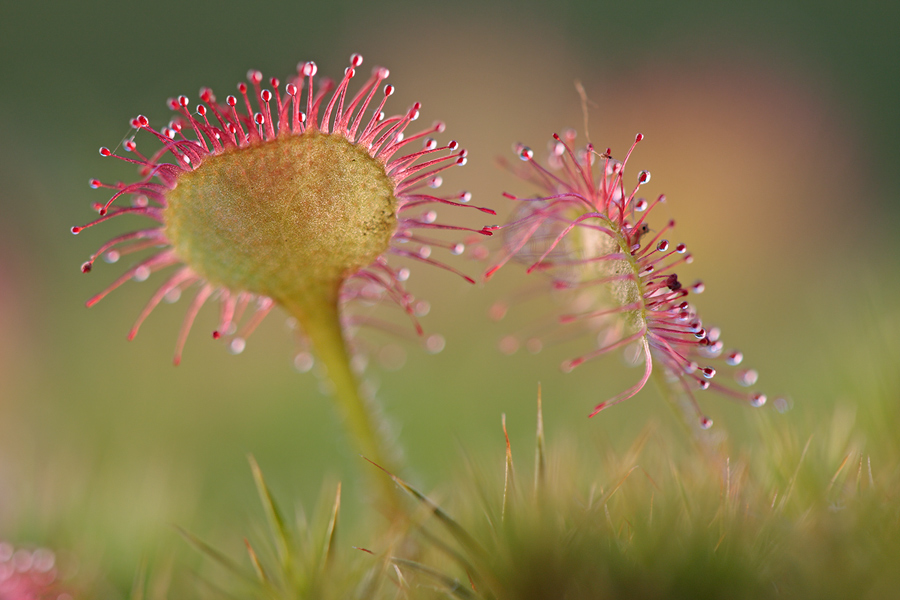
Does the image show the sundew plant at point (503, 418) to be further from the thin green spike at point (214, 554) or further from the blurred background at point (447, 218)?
the blurred background at point (447, 218)

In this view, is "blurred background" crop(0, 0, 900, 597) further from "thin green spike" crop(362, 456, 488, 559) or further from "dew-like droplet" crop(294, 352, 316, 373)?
"thin green spike" crop(362, 456, 488, 559)

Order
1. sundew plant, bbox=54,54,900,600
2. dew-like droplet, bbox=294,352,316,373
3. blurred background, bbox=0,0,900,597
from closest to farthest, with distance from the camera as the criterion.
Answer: sundew plant, bbox=54,54,900,600 < dew-like droplet, bbox=294,352,316,373 < blurred background, bbox=0,0,900,597

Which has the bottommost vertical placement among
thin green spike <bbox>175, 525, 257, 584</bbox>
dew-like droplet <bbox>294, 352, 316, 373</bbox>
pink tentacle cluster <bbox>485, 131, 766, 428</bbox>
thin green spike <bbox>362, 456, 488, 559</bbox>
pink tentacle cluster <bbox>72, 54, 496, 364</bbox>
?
thin green spike <bbox>175, 525, 257, 584</bbox>

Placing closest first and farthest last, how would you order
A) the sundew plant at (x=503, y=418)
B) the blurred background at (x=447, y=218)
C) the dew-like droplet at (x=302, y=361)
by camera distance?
the sundew plant at (x=503, y=418), the dew-like droplet at (x=302, y=361), the blurred background at (x=447, y=218)

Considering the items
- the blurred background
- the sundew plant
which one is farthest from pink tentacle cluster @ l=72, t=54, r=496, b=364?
the blurred background

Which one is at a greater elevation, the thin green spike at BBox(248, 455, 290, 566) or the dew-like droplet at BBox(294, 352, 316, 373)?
the dew-like droplet at BBox(294, 352, 316, 373)

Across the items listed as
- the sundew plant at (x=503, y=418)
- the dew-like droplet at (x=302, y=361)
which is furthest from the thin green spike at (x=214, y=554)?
the dew-like droplet at (x=302, y=361)

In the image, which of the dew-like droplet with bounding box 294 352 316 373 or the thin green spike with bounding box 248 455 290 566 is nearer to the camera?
the thin green spike with bounding box 248 455 290 566

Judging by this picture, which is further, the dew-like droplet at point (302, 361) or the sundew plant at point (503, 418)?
the dew-like droplet at point (302, 361)

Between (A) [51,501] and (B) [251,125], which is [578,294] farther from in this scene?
(A) [51,501]
